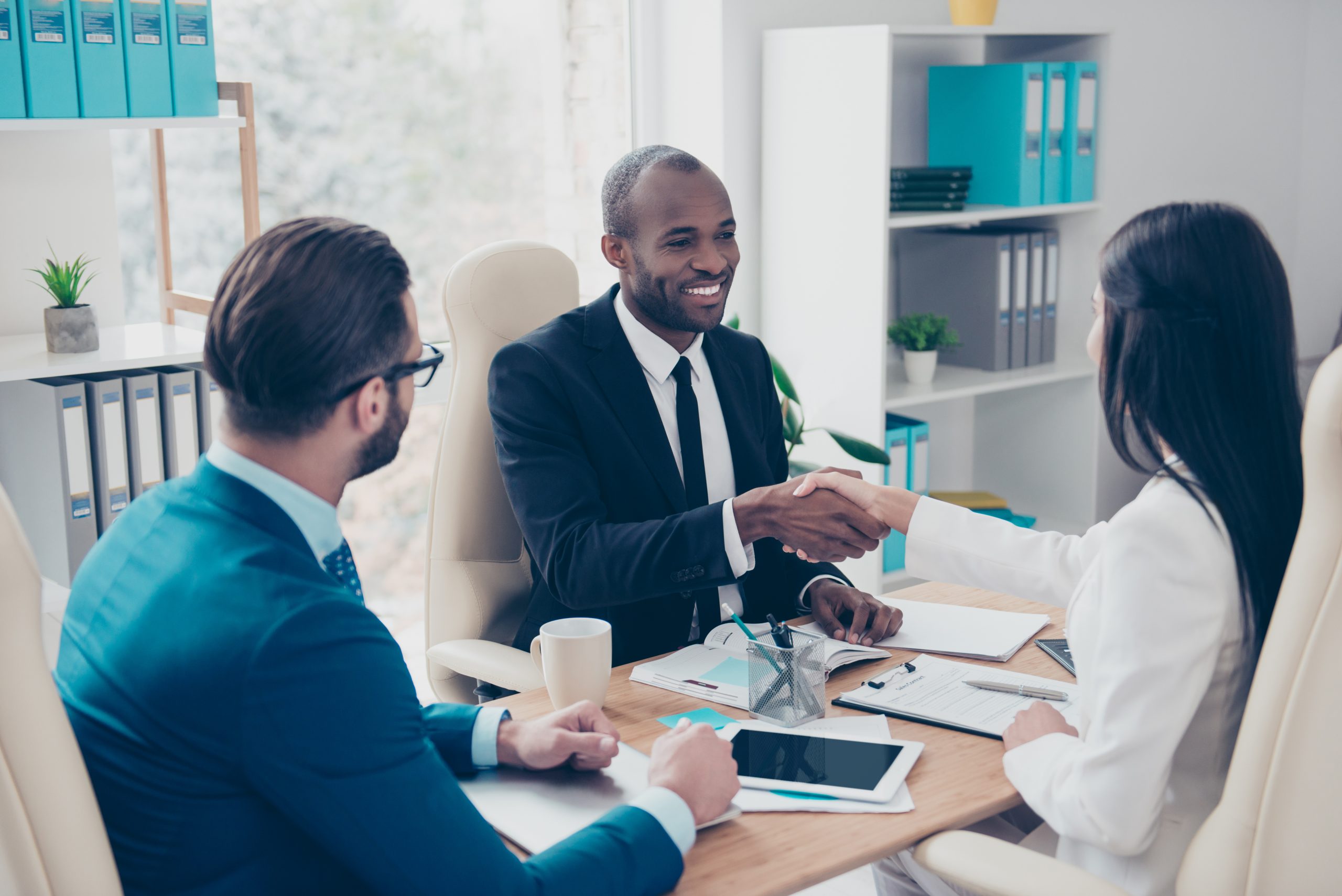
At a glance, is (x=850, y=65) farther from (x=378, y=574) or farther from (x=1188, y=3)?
(x=378, y=574)

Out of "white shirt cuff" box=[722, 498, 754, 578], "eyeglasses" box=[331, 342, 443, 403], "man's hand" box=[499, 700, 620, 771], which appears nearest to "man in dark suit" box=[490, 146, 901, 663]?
"white shirt cuff" box=[722, 498, 754, 578]

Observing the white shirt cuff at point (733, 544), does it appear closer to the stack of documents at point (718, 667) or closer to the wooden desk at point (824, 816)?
the stack of documents at point (718, 667)

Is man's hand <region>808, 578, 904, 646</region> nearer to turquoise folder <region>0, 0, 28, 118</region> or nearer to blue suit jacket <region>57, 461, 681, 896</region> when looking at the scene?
blue suit jacket <region>57, 461, 681, 896</region>

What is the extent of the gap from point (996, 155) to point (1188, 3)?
1166 mm

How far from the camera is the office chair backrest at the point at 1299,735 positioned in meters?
0.99

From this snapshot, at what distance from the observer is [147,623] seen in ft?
3.10

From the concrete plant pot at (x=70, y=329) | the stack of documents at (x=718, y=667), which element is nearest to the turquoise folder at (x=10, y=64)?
the concrete plant pot at (x=70, y=329)

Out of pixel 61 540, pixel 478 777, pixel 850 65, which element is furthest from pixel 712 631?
pixel 850 65

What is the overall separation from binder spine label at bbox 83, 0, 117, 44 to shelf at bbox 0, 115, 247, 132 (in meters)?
0.14

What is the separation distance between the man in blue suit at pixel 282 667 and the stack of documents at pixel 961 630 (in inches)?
24.8

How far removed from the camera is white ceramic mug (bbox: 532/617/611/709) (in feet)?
4.58

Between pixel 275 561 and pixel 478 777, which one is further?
pixel 478 777

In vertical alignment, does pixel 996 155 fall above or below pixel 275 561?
above

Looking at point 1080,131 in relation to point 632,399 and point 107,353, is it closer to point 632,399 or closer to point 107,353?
point 632,399
